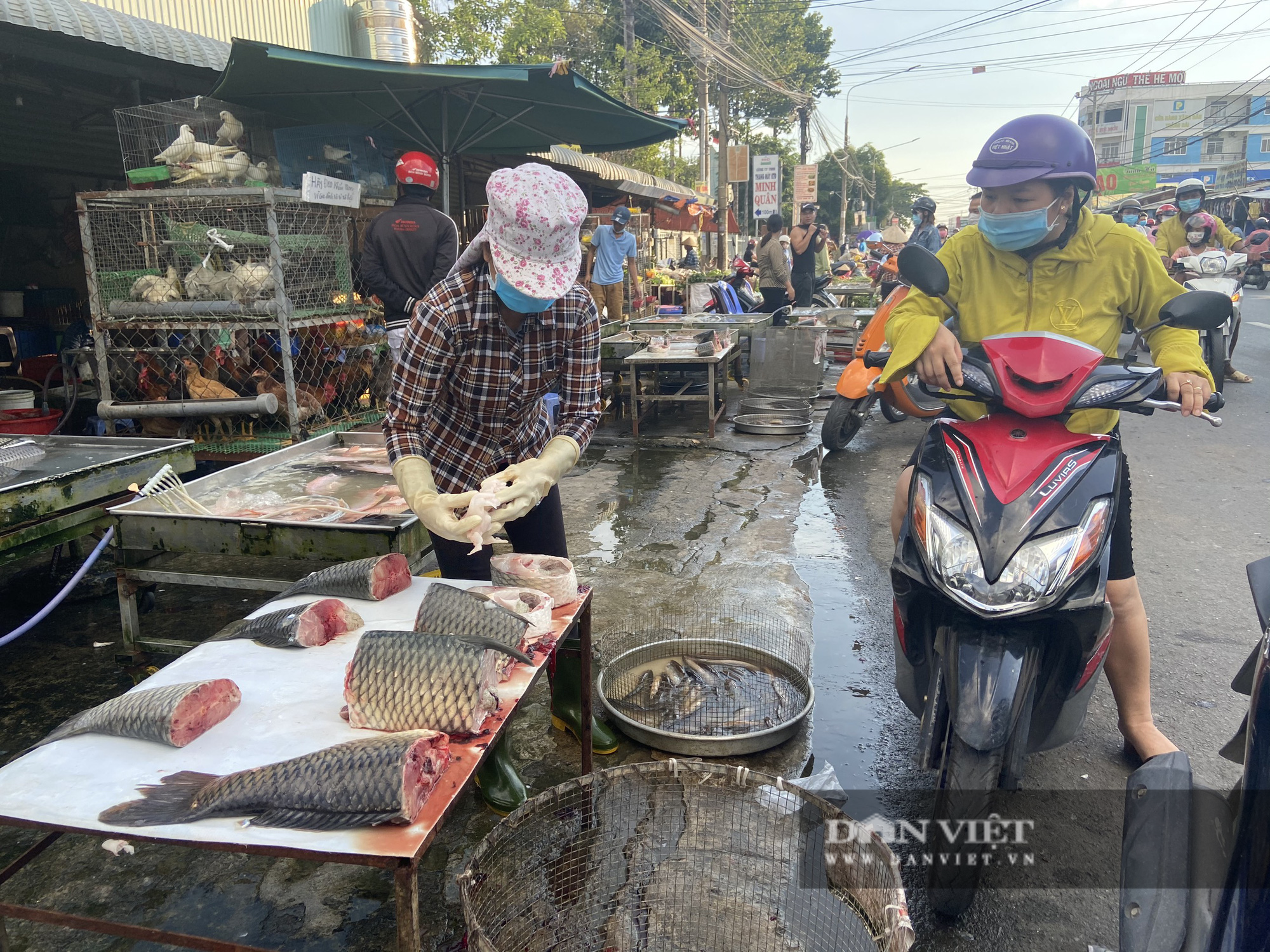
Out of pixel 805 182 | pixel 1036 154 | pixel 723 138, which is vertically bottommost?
pixel 1036 154

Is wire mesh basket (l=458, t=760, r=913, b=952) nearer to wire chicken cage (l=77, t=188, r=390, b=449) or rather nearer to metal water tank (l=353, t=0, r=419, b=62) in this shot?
wire chicken cage (l=77, t=188, r=390, b=449)

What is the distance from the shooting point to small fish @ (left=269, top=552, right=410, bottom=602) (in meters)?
2.25

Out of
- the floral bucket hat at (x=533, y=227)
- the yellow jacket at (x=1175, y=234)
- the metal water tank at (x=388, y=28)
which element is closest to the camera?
the floral bucket hat at (x=533, y=227)

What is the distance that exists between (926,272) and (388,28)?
6436mm

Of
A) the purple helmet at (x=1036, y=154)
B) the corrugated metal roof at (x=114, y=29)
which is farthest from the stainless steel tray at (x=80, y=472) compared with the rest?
the purple helmet at (x=1036, y=154)

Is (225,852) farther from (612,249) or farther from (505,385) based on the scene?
(612,249)

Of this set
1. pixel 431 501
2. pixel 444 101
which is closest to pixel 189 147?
pixel 444 101

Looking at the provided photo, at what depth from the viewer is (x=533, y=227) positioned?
2168mm

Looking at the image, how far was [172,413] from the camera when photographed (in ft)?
17.2

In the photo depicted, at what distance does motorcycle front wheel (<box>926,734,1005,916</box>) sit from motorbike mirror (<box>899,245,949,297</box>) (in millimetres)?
Result: 1304

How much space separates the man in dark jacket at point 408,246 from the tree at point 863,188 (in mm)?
42549

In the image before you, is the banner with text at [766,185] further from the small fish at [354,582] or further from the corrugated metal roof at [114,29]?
the small fish at [354,582]

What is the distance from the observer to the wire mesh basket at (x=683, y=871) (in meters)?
1.79

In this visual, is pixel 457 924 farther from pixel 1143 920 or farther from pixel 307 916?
pixel 1143 920
